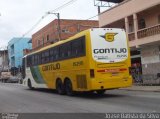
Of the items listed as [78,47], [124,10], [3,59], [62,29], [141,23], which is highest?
[62,29]

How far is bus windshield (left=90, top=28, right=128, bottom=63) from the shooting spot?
20.8 metres

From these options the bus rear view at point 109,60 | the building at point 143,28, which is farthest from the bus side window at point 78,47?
the building at point 143,28

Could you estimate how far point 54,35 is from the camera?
A: 58000 millimetres

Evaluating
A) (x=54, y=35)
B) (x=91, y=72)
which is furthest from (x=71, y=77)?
(x=54, y=35)

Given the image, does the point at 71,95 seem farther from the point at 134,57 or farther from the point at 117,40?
the point at 134,57

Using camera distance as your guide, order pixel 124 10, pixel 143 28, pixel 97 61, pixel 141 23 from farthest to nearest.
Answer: pixel 141 23
pixel 124 10
pixel 143 28
pixel 97 61

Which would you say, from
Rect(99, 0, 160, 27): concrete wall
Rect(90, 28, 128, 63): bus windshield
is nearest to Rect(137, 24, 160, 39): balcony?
Rect(99, 0, 160, 27): concrete wall

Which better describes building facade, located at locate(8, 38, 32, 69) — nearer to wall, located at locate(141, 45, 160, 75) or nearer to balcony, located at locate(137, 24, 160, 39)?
wall, located at locate(141, 45, 160, 75)

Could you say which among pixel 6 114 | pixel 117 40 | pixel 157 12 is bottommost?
pixel 6 114

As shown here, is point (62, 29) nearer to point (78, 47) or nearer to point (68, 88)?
point (68, 88)

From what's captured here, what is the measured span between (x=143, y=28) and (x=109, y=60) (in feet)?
44.7

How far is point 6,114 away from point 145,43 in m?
18.2

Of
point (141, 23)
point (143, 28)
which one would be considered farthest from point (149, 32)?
point (141, 23)

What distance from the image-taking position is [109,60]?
20922mm
